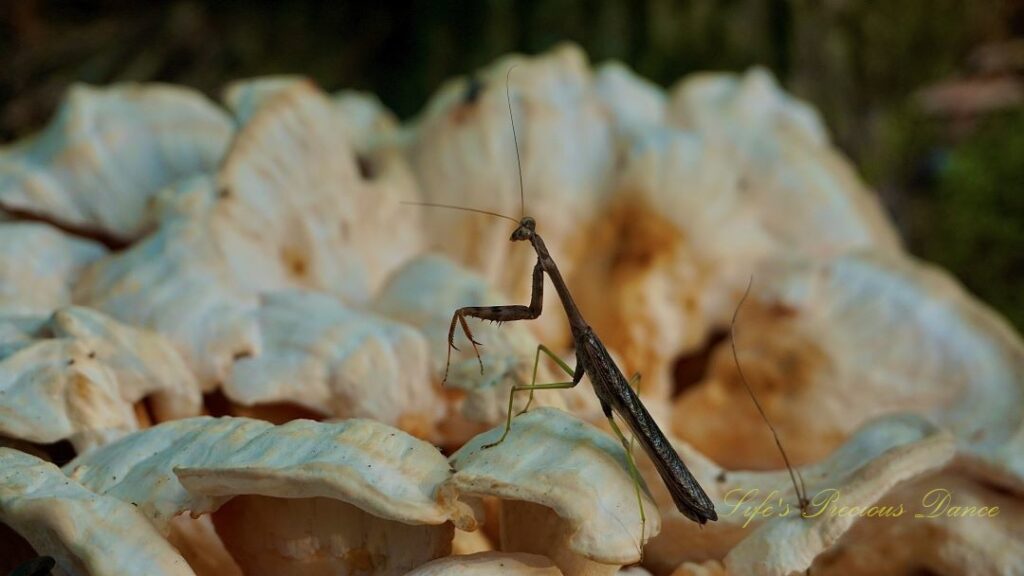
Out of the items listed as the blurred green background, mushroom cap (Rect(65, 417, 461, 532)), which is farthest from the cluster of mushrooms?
the blurred green background

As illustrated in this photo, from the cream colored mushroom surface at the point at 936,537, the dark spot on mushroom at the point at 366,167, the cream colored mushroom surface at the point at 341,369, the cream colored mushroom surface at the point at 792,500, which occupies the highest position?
the dark spot on mushroom at the point at 366,167

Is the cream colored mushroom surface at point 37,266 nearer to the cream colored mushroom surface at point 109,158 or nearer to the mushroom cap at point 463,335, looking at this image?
the cream colored mushroom surface at point 109,158

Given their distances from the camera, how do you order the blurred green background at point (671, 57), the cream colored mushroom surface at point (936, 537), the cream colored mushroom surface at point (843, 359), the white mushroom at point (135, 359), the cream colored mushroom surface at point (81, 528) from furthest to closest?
the blurred green background at point (671, 57), the cream colored mushroom surface at point (843, 359), the cream colored mushroom surface at point (936, 537), the white mushroom at point (135, 359), the cream colored mushroom surface at point (81, 528)

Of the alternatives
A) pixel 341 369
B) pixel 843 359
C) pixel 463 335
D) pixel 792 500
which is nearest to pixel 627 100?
pixel 843 359

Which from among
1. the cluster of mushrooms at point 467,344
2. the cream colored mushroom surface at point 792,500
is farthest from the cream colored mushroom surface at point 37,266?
the cream colored mushroom surface at point 792,500

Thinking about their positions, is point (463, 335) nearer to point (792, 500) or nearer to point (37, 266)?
point (792, 500)

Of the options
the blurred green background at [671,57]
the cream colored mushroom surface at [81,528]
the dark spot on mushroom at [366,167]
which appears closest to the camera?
the cream colored mushroom surface at [81,528]

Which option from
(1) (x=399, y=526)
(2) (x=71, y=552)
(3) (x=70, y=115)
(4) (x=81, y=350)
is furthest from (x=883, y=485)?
(3) (x=70, y=115)

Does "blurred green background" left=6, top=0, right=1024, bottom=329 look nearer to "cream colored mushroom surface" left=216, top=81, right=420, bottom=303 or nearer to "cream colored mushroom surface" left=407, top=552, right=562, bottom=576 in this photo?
"cream colored mushroom surface" left=216, top=81, right=420, bottom=303
